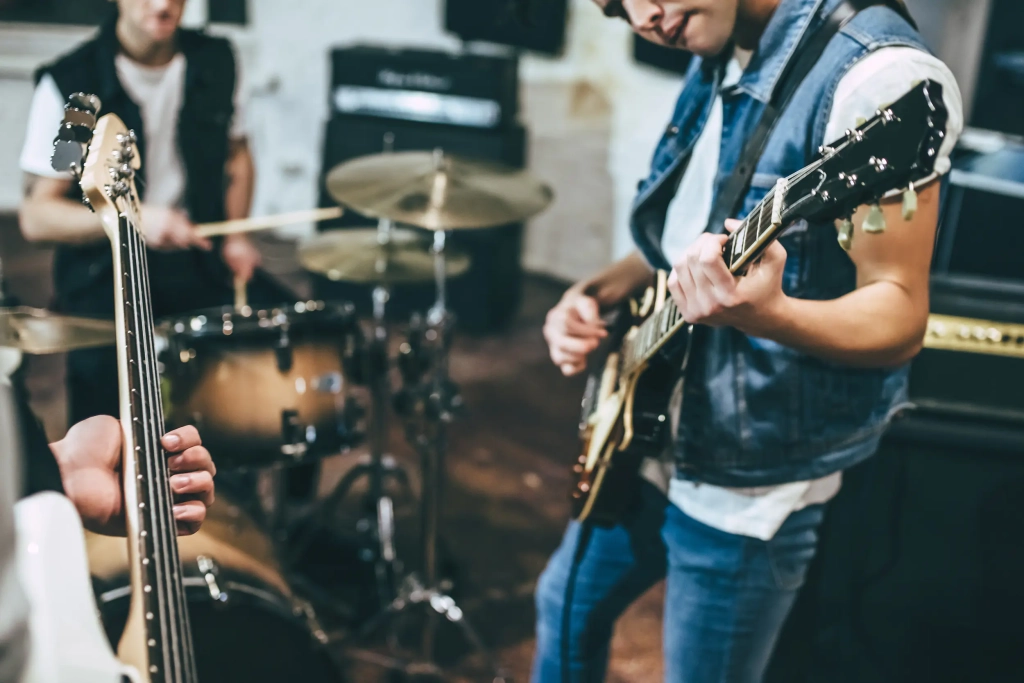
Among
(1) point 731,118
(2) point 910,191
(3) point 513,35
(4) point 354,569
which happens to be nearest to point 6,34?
(3) point 513,35

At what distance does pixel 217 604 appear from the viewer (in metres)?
1.48

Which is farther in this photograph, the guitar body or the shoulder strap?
the shoulder strap

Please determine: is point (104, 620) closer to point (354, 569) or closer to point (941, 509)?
point (941, 509)

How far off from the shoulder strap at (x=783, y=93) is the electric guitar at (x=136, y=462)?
27.6 inches

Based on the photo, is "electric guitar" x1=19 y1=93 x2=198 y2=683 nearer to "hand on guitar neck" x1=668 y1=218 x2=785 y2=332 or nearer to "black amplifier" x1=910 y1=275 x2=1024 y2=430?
"hand on guitar neck" x1=668 y1=218 x2=785 y2=332

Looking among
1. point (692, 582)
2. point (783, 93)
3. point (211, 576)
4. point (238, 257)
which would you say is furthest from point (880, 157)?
point (238, 257)

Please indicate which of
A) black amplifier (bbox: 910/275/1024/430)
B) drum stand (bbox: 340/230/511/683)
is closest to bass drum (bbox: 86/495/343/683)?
drum stand (bbox: 340/230/511/683)

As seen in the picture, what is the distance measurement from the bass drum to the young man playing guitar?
1.69 feet

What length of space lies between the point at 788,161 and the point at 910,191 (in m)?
0.22

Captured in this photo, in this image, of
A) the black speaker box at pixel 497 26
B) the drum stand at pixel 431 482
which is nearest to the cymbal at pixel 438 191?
the drum stand at pixel 431 482

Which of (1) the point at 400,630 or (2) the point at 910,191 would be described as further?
(1) the point at 400,630

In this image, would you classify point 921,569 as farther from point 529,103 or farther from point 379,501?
point 529,103

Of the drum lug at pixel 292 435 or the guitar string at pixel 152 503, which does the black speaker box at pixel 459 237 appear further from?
the guitar string at pixel 152 503

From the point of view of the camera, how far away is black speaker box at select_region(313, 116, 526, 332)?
3.84 metres
